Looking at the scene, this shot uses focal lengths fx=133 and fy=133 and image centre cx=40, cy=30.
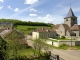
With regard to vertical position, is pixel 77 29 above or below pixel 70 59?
above

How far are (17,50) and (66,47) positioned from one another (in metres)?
14.8

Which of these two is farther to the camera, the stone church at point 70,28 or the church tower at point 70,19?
the church tower at point 70,19

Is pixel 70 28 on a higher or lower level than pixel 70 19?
lower

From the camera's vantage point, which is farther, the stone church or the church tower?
the church tower

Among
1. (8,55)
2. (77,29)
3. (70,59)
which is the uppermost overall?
(77,29)

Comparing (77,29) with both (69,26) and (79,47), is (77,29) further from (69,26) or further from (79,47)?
(79,47)

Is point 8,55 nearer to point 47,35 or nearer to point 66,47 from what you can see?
point 66,47

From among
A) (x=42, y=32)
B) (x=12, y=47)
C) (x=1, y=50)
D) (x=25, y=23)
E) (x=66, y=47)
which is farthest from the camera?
(x=25, y=23)

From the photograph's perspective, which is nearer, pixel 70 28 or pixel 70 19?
pixel 70 28

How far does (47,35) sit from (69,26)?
1289cm

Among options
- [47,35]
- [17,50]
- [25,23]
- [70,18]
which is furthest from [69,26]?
[25,23]

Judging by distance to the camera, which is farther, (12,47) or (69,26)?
(69,26)

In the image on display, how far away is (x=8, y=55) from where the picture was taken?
17.5 m

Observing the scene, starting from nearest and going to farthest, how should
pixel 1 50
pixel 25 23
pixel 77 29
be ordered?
pixel 1 50 < pixel 77 29 < pixel 25 23
